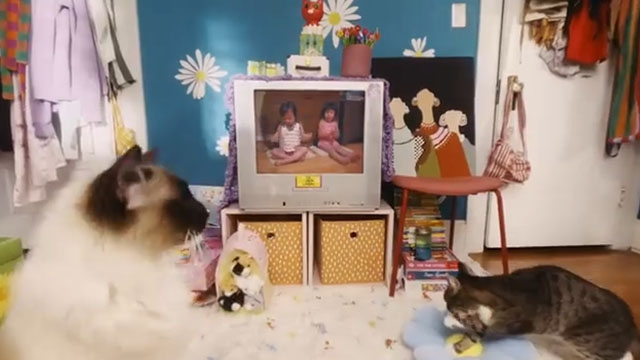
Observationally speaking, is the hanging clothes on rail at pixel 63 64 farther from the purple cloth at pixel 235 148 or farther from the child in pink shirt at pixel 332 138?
the child in pink shirt at pixel 332 138

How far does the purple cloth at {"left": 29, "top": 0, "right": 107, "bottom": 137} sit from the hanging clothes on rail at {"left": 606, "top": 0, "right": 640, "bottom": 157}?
2.36 metres

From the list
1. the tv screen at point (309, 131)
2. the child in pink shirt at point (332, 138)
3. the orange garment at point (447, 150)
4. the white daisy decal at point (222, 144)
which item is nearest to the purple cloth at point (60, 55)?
the white daisy decal at point (222, 144)

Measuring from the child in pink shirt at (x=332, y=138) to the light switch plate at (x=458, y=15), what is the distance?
0.82 m

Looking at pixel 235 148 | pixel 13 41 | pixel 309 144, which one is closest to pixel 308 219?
pixel 309 144

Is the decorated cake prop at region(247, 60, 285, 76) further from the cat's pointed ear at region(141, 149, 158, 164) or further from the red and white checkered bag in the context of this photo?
the red and white checkered bag

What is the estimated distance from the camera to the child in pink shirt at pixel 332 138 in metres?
1.63

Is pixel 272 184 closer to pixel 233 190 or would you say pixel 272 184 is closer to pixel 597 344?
pixel 233 190

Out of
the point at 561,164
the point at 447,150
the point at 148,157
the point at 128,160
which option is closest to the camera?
the point at 128,160

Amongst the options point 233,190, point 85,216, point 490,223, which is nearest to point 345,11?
point 233,190

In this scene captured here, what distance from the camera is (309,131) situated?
1.65m

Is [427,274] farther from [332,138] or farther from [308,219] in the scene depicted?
[332,138]

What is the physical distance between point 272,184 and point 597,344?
3.78 feet

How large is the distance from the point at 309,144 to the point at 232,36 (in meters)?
0.71

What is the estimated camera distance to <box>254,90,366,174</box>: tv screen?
1.61 metres
